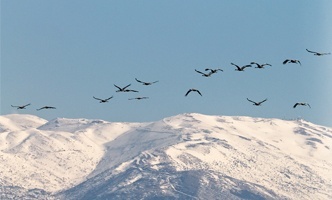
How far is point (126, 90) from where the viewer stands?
163 metres

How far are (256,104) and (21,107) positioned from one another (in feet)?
141

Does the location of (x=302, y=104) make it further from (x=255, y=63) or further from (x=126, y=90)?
(x=126, y=90)

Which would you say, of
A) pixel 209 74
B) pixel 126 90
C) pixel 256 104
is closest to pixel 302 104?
pixel 256 104

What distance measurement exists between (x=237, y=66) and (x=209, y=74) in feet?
17.4

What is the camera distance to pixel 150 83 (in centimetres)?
16225

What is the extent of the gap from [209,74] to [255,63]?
8270mm

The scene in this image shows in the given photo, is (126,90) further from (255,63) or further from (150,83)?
(255,63)

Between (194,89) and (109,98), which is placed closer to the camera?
(194,89)

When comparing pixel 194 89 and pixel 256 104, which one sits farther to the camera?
pixel 256 104

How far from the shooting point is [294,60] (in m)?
162

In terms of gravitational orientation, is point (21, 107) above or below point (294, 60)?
below

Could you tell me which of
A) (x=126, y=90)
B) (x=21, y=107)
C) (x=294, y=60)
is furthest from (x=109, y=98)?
(x=294, y=60)

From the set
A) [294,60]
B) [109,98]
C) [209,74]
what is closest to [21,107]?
[109,98]

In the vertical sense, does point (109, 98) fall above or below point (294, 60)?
below
